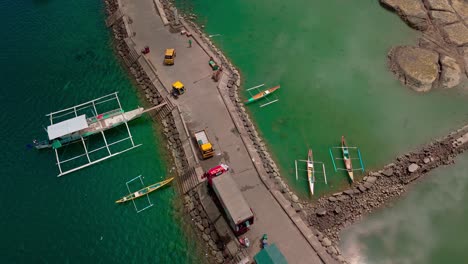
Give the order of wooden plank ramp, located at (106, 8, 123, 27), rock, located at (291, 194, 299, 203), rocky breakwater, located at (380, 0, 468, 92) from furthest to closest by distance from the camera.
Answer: wooden plank ramp, located at (106, 8, 123, 27)
rocky breakwater, located at (380, 0, 468, 92)
rock, located at (291, 194, 299, 203)

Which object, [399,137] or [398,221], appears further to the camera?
[399,137]

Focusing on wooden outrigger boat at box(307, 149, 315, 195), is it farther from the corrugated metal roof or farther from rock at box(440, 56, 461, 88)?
rock at box(440, 56, 461, 88)

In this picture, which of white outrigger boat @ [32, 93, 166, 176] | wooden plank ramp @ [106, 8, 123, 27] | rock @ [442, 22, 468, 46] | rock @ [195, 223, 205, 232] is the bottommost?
rock @ [195, 223, 205, 232]

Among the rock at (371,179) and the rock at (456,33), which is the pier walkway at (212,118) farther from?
the rock at (456,33)

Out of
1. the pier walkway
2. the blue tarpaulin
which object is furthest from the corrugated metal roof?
the blue tarpaulin

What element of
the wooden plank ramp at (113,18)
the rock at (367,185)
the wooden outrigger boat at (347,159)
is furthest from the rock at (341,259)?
the wooden plank ramp at (113,18)

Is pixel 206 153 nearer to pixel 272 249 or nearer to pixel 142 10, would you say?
pixel 272 249

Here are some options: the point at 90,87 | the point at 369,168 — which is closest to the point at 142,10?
the point at 90,87
